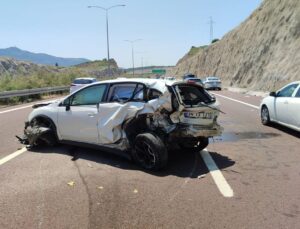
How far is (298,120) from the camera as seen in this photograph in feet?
34.6

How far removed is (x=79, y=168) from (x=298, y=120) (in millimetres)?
5959

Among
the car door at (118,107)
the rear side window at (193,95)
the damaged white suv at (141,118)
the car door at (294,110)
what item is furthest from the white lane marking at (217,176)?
the car door at (294,110)

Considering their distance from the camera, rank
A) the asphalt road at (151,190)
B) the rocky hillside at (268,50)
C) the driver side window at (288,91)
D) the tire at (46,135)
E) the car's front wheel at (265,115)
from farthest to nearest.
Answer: the rocky hillside at (268,50)
the car's front wheel at (265,115)
the driver side window at (288,91)
the tire at (46,135)
the asphalt road at (151,190)

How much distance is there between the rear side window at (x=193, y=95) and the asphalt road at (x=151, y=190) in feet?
3.87

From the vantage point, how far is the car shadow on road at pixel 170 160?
723cm

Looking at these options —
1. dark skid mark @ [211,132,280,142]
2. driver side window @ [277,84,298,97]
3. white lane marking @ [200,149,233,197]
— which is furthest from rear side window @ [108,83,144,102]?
driver side window @ [277,84,298,97]

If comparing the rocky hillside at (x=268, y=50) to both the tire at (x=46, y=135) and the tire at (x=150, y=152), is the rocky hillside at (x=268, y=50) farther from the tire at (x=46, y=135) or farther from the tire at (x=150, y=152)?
the tire at (x=150, y=152)

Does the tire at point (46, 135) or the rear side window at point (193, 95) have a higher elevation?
the rear side window at point (193, 95)

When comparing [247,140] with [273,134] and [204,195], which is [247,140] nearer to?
[273,134]

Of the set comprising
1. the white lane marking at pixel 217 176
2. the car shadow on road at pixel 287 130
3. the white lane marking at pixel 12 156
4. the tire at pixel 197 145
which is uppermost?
the tire at pixel 197 145

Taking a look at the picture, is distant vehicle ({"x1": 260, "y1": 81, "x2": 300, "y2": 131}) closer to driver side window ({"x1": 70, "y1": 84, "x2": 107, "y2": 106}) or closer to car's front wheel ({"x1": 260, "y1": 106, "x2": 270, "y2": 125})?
car's front wheel ({"x1": 260, "y1": 106, "x2": 270, "y2": 125})

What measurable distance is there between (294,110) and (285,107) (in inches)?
26.1

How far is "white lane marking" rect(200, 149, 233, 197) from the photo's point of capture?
6094mm

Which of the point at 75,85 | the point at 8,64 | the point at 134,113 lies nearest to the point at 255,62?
the point at 75,85
